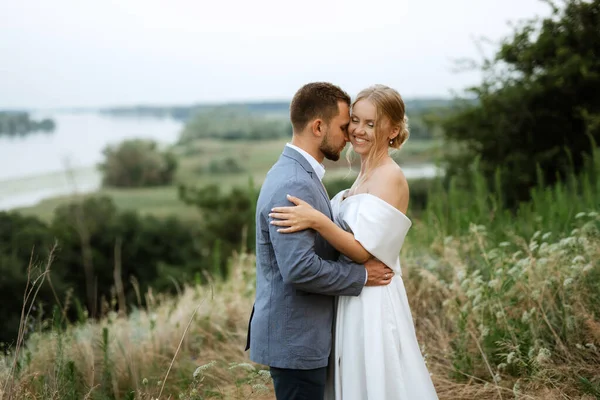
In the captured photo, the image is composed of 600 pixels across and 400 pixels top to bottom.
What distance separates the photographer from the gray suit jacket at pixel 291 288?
9.58ft

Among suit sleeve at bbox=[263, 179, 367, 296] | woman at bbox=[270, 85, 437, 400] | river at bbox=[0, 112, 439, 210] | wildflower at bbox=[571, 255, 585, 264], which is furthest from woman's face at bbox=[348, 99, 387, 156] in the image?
river at bbox=[0, 112, 439, 210]

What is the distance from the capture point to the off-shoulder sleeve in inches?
123

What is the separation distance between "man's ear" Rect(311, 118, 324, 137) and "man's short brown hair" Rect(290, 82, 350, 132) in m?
0.02

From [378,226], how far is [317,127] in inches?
22.1

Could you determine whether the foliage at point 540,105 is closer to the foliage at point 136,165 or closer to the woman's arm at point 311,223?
the woman's arm at point 311,223

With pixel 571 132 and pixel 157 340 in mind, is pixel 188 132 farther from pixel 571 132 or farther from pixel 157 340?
pixel 157 340

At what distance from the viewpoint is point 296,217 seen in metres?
2.84

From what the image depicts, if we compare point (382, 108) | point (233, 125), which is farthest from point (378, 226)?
point (233, 125)

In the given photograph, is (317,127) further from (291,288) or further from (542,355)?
(542,355)

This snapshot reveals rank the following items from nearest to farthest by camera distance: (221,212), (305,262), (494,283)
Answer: (305,262) < (494,283) < (221,212)

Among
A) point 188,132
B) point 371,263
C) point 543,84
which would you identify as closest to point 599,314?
point 371,263

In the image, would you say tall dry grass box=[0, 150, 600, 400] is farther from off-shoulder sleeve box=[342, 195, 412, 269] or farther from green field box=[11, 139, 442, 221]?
green field box=[11, 139, 442, 221]

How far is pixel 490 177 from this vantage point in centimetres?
1367

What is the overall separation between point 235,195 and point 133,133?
13.3 meters
